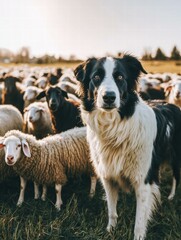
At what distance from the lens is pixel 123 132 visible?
366 centimetres

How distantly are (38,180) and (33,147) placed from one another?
0.48 metres

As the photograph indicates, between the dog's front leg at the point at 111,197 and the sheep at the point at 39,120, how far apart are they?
3.11 meters

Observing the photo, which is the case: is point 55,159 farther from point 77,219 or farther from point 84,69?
point 84,69

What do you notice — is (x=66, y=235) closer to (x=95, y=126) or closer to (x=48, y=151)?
(x=95, y=126)

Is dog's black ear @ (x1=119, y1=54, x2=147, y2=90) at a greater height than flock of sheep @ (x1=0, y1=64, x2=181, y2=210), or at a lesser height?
greater

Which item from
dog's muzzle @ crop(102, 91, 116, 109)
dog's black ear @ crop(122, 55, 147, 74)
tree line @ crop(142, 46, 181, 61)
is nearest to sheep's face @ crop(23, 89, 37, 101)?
dog's black ear @ crop(122, 55, 147, 74)

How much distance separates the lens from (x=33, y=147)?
5285mm

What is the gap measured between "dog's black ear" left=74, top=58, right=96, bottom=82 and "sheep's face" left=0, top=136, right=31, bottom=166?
161 cm

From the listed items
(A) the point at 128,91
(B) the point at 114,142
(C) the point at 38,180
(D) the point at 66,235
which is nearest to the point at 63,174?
(C) the point at 38,180

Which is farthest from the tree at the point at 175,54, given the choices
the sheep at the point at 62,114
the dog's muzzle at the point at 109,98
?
the dog's muzzle at the point at 109,98

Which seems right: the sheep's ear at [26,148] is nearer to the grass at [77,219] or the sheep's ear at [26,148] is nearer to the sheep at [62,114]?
the grass at [77,219]

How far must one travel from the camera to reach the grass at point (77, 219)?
3900 mm

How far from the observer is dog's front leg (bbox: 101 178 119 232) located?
162 inches

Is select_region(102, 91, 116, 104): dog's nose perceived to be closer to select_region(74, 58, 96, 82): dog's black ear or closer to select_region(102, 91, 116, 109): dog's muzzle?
select_region(102, 91, 116, 109): dog's muzzle
